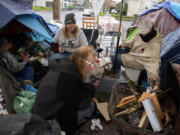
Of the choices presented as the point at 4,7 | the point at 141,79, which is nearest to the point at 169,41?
the point at 141,79

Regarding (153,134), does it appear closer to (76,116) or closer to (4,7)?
(76,116)

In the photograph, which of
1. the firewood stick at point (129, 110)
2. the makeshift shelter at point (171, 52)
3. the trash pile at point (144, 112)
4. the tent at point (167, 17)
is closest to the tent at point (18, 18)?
the trash pile at point (144, 112)

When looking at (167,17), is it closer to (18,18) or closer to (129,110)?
(129,110)

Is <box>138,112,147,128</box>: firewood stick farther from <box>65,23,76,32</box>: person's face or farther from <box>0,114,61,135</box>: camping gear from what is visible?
<box>65,23,76,32</box>: person's face

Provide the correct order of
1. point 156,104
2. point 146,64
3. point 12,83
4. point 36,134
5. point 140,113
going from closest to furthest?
point 36,134, point 156,104, point 140,113, point 12,83, point 146,64

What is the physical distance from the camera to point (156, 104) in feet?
4.67

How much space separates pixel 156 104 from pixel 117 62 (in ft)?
5.95

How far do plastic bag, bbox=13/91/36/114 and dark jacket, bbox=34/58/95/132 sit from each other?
0.52 m

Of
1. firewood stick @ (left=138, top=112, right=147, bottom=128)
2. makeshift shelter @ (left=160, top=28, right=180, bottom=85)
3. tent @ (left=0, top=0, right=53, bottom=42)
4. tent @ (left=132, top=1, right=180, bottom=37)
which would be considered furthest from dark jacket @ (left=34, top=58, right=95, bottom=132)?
tent @ (left=132, top=1, right=180, bottom=37)

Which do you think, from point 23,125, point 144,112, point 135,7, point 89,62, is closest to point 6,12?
point 89,62

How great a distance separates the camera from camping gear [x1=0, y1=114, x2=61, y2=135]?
1018mm

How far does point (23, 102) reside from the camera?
192cm

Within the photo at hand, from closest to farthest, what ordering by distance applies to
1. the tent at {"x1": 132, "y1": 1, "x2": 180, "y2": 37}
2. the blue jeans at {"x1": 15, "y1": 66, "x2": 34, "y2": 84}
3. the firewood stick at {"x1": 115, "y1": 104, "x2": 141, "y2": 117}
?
the firewood stick at {"x1": 115, "y1": 104, "x2": 141, "y2": 117} < the blue jeans at {"x1": 15, "y1": 66, "x2": 34, "y2": 84} < the tent at {"x1": 132, "y1": 1, "x2": 180, "y2": 37}

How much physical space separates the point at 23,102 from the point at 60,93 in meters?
0.88
